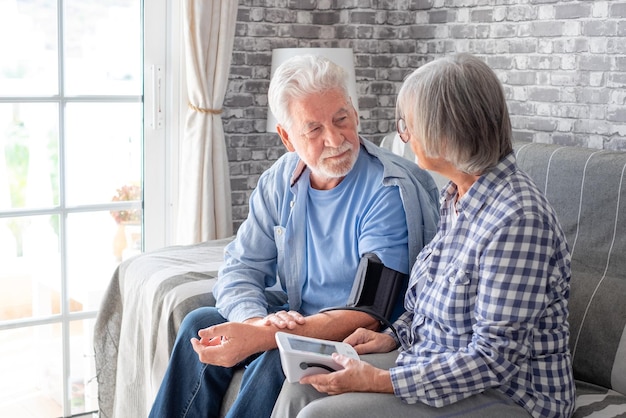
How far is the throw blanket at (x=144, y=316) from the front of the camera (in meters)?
2.44

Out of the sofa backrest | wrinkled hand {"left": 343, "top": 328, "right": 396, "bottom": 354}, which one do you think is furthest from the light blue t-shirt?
the sofa backrest

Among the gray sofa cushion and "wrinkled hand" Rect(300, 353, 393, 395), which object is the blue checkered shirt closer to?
"wrinkled hand" Rect(300, 353, 393, 395)

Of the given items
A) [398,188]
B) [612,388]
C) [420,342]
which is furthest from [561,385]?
[398,188]

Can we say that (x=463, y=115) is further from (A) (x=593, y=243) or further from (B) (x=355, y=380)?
(A) (x=593, y=243)

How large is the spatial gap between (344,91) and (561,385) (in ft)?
3.02

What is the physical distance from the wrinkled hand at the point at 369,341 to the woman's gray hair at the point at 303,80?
0.59 m

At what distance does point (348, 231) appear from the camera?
212cm

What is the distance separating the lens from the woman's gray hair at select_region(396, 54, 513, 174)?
1626mm

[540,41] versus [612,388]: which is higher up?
[540,41]

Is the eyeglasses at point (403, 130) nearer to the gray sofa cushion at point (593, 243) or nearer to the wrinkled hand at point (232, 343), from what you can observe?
the wrinkled hand at point (232, 343)

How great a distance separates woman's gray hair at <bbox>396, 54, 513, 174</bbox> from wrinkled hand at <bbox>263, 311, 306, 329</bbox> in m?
0.55

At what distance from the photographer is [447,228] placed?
1.80 m

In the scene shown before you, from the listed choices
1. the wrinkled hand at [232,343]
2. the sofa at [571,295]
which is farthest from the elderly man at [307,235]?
the sofa at [571,295]

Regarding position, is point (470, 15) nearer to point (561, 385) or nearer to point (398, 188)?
point (398, 188)
